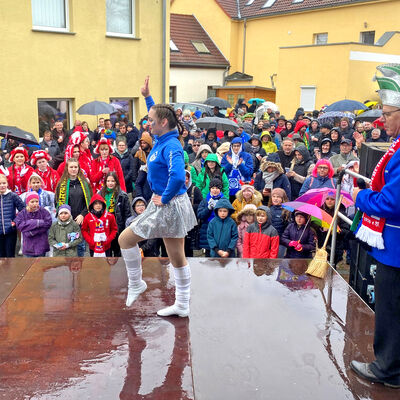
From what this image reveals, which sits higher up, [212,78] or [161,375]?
[212,78]

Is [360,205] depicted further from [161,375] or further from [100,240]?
[100,240]

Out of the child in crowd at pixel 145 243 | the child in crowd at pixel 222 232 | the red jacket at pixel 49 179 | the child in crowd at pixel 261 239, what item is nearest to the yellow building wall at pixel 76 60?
the red jacket at pixel 49 179

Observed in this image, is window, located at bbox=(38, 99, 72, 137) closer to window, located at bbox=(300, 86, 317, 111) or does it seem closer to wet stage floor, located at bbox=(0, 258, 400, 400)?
wet stage floor, located at bbox=(0, 258, 400, 400)

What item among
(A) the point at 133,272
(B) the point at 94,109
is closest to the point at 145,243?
(A) the point at 133,272

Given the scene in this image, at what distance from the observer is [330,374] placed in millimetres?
3635

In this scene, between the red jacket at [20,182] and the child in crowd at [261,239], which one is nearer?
the child in crowd at [261,239]

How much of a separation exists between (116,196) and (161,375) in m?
4.35

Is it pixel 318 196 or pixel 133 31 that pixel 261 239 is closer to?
pixel 318 196

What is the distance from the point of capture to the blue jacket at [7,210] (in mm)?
7090

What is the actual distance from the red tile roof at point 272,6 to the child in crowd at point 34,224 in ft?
83.4

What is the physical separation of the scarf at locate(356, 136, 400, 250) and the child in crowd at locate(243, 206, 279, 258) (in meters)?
3.26

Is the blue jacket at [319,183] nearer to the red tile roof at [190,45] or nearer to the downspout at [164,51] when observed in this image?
the downspout at [164,51]

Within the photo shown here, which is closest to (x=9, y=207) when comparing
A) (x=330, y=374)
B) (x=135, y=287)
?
(x=135, y=287)

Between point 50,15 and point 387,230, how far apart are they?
522 inches
